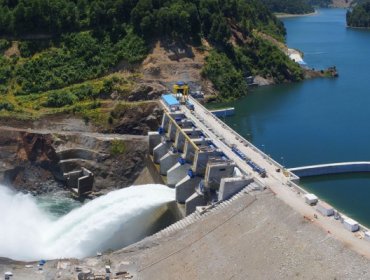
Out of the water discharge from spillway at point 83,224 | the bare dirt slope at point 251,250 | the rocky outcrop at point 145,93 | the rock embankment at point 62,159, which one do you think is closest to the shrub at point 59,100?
the rocky outcrop at point 145,93

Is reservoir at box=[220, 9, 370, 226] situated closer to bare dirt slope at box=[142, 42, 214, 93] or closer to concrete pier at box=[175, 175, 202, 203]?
bare dirt slope at box=[142, 42, 214, 93]

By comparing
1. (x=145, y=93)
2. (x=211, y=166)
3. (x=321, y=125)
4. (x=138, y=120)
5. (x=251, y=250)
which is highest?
(x=211, y=166)

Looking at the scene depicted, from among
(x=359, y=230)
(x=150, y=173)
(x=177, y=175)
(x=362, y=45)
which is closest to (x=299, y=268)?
(x=359, y=230)

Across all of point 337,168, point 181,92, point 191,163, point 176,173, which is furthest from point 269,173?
point 181,92

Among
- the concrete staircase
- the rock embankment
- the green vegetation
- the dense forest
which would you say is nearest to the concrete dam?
the concrete staircase

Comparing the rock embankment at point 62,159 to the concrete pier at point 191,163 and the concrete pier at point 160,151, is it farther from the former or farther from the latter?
the concrete pier at point 191,163

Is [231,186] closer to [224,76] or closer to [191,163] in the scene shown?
[191,163]

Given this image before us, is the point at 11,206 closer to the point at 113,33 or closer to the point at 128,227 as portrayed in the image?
the point at 128,227
